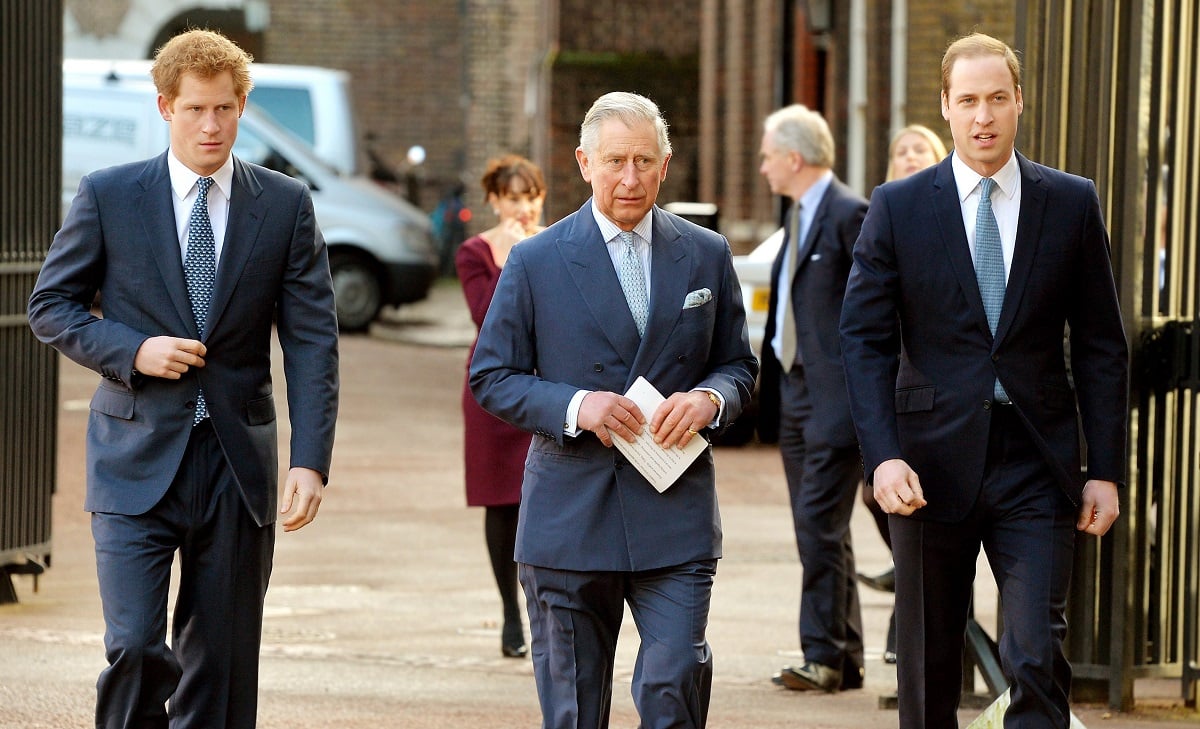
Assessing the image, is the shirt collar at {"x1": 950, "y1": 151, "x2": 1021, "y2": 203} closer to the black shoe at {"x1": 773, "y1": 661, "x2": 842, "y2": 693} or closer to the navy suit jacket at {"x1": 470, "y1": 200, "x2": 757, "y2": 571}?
the navy suit jacket at {"x1": 470, "y1": 200, "x2": 757, "y2": 571}

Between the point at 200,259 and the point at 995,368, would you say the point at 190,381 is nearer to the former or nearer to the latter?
the point at 200,259

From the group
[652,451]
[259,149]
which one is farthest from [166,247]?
[259,149]

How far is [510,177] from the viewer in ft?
24.8

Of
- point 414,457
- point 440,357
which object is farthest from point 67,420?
point 440,357

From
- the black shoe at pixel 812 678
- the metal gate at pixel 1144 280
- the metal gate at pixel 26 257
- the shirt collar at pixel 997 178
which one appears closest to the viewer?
the shirt collar at pixel 997 178

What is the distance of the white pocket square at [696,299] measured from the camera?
4.59 metres

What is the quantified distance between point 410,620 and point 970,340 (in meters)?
4.11

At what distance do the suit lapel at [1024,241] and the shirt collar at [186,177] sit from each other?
1867 millimetres

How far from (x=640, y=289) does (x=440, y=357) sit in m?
15.3

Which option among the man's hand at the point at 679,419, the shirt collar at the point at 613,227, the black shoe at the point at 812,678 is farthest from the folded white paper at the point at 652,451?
the black shoe at the point at 812,678

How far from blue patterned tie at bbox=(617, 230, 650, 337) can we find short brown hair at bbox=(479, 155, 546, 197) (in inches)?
116

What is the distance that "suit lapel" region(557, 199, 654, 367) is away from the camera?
14.9 ft

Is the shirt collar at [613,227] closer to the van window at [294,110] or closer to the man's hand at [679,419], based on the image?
the man's hand at [679,419]

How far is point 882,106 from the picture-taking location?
15680 millimetres
